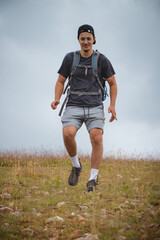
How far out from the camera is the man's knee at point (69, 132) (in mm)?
5676

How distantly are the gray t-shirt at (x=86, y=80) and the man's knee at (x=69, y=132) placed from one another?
0.56m

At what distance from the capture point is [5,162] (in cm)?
1327

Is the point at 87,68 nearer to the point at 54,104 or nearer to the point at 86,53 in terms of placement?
the point at 86,53

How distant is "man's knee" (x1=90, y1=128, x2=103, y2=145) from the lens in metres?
5.62

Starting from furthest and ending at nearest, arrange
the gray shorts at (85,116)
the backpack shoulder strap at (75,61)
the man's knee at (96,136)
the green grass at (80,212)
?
the backpack shoulder strap at (75,61)
the gray shorts at (85,116)
the man's knee at (96,136)
the green grass at (80,212)

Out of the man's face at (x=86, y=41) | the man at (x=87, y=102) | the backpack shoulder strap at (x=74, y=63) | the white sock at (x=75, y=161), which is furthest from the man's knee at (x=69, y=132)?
the man's face at (x=86, y=41)

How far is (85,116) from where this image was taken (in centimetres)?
578

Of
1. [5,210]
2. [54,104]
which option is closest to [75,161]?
[54,104]

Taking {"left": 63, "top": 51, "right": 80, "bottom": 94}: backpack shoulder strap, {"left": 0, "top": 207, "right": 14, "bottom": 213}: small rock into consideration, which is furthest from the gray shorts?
{"left": 0, "top": 207, "right": 14, "bottom": 213}: small rock

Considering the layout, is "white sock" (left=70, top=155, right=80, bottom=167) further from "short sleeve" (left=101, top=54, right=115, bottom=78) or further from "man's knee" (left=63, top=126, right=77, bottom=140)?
"short sleeve" (left=101, top=54, right=115, bottom=78)

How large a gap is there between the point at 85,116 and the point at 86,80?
0.81 metres

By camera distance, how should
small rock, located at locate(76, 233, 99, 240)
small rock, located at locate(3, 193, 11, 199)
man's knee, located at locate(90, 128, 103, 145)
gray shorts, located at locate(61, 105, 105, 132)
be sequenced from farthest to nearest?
gray shorts, located at locate(61, 105, 105, 132) → man's knee, located at locate(90, 128, 103, 145) → small rock, located at locate(3, 193, 11, 199) → small rock, located at locate(76, 233, 99, 240)

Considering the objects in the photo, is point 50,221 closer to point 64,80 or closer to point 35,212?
point 35,212

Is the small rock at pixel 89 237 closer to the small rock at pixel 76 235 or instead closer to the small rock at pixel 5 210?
the small rock at pixel 76 235
